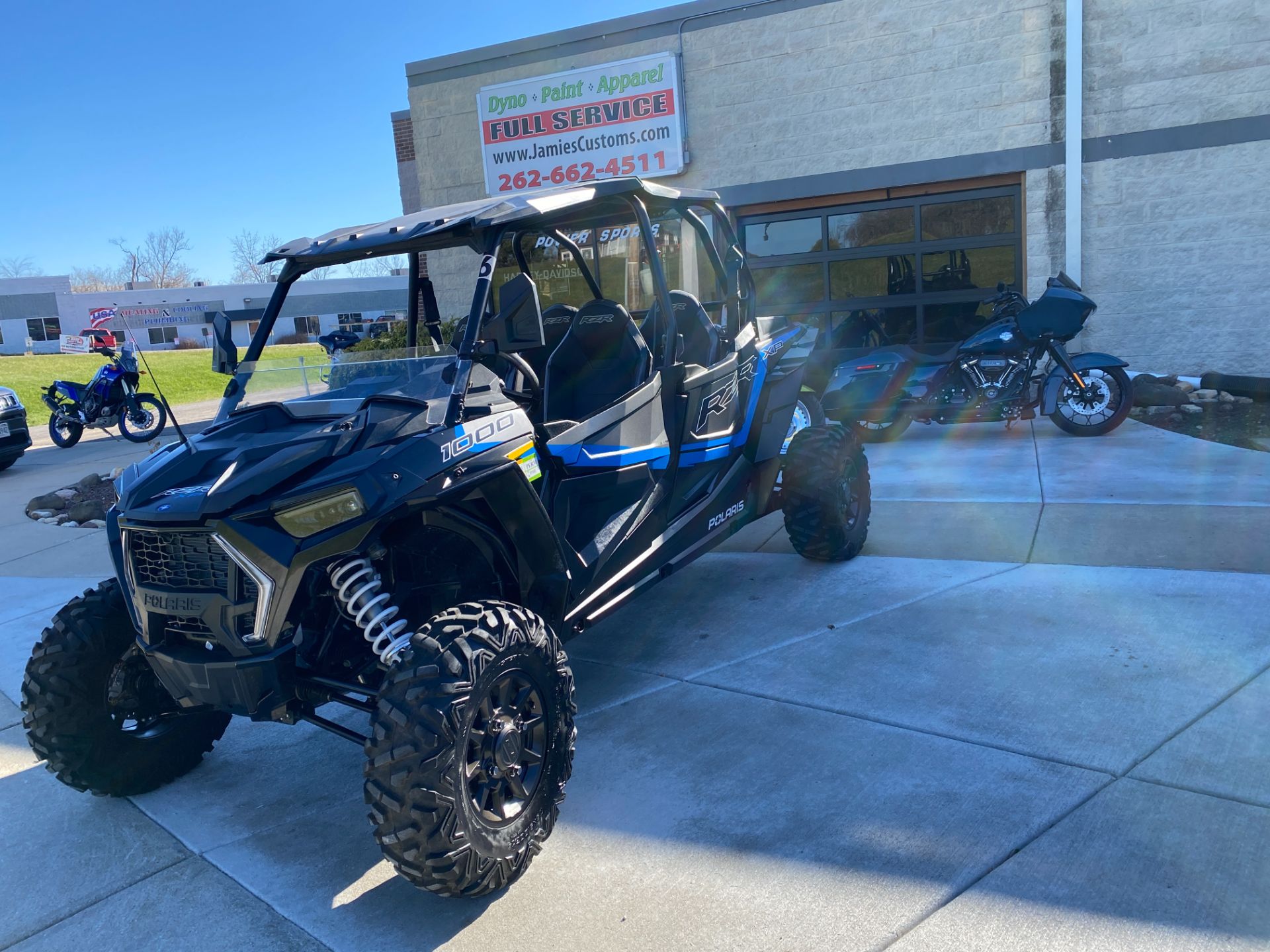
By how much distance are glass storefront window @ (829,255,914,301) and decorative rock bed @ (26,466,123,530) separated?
842 centimetres

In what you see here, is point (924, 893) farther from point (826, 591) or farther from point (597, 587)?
point (826, 591)

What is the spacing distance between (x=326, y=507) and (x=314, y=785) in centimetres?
134

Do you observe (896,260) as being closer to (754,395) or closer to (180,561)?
(754,395)

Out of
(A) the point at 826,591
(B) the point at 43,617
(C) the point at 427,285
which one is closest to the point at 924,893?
(A) the point at 826,591

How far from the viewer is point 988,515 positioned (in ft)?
19.7

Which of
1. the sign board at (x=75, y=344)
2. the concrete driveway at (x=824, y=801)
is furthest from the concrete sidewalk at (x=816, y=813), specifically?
the sign board at (x=75, y=344)

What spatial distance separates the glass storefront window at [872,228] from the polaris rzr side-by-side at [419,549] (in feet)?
26.1

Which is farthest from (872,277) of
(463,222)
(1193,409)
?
(463,222)

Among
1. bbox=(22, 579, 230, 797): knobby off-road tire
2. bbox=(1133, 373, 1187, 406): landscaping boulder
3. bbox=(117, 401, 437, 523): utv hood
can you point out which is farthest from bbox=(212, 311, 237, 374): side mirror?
bbox=(1133, 373, 1187, 406): landscaping boulder

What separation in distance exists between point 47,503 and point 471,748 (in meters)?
8.29

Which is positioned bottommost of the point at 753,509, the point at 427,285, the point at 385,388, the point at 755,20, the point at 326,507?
the point at 753,509

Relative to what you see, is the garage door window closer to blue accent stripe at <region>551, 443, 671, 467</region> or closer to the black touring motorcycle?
the black touring motorcycle

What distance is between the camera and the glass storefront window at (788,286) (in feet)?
39.6

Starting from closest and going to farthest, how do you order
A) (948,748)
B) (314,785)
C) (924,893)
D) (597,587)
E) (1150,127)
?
1. (924,893)
2. (948,748)
3. (314,785)
4. (597,587)
5. (1150,127)
